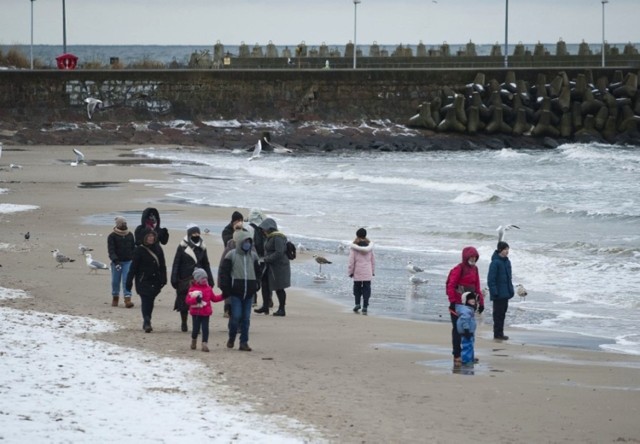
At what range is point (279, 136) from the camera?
51.5 m

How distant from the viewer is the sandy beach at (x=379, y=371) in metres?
9.73

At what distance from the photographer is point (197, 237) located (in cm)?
1331

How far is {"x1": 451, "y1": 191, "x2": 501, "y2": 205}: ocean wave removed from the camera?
32312 millimetres

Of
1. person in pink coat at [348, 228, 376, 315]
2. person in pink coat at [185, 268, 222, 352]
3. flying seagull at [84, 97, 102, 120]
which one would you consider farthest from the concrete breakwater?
person in pink coat at [185, 268, 222, 352]

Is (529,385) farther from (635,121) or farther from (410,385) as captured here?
(635,121)

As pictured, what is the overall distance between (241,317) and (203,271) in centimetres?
60

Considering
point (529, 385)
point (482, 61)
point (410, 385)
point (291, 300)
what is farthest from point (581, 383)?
point (482, 61)

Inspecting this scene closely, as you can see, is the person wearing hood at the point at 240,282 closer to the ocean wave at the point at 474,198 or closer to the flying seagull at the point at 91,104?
the ocean wave at the point at 474,198

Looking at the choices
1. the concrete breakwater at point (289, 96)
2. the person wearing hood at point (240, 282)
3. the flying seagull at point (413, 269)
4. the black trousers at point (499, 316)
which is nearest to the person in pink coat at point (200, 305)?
the person wearing hood at point (240, 282)

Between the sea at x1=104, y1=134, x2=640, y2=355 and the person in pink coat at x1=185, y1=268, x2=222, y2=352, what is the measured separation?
151 inches

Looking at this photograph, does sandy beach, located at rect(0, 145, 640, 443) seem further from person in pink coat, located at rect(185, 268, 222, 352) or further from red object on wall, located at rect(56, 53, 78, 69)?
red object on wall, located at rect(56, 53, 78, 69)

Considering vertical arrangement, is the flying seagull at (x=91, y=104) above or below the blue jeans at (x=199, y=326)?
above

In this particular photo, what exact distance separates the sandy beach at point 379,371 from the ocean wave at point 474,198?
13888 mm

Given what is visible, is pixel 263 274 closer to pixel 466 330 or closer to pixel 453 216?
pixel 466 330
